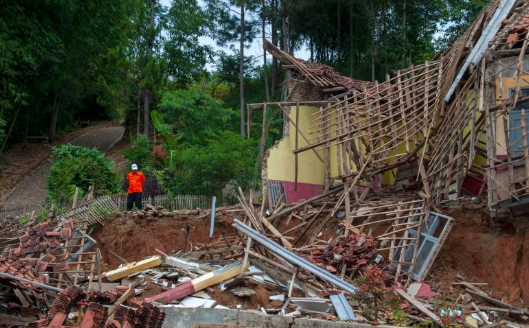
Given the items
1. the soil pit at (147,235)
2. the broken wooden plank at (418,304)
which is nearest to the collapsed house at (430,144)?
the broken wooden plank at (418,304)

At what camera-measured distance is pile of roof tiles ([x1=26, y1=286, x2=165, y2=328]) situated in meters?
8.19

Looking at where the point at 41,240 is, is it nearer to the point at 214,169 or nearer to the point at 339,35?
the point at 214,169

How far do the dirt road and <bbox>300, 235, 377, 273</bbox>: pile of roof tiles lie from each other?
14.5 meters

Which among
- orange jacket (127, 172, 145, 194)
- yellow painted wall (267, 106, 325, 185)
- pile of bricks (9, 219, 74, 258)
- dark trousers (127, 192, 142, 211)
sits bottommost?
pile of bricks (9, 219, 74, 258)

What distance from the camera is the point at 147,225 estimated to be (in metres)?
16.7

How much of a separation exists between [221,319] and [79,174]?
13.3 meters

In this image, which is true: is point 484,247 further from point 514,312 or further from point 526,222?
point 514,312

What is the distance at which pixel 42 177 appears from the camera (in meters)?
28.3

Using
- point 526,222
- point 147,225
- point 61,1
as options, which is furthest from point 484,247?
point 61,1

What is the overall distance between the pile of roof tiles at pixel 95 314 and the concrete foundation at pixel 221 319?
1.01 m

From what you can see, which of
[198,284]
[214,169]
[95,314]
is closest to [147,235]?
[214,169]

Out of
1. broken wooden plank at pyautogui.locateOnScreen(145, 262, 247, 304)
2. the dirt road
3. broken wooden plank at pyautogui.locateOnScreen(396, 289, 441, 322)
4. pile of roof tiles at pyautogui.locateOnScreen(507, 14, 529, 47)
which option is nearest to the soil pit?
broken wooden plank at pyautogui.locateOnScreen(145, 262, 247, 304)

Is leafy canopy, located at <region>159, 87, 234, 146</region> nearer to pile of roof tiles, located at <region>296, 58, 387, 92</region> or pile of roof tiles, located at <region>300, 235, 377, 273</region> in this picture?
pile of roof tiles, located at <region>296, 58, 387, 92</region>

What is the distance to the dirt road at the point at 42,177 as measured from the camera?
24711 millimetres
